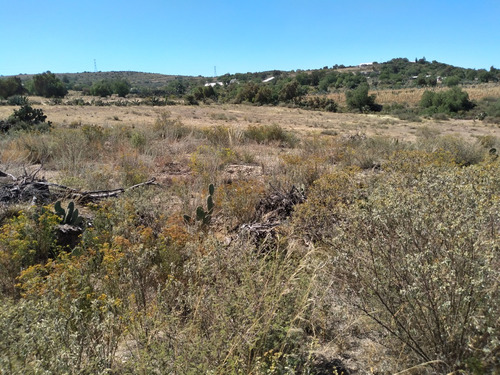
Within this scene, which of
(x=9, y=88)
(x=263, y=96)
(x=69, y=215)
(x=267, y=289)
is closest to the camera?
(x=267, y=289)

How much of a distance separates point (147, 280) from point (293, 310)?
1.42 m

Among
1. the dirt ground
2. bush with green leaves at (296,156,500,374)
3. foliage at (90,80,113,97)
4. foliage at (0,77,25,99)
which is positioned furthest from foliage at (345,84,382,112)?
bush with green leaves at (296,156,500,374)

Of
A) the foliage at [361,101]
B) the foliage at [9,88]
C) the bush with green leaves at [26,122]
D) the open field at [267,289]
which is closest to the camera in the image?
the open field at [267,289]

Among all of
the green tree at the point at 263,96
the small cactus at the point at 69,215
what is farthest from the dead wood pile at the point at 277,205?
the green tree at the point at 263,96

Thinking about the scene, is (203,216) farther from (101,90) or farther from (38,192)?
(101,90)

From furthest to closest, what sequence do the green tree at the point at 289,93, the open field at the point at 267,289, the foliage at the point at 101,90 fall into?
the foliage at the point at 101,90 < the green tree at the point at 289,93 < the open field at the point at 267,289

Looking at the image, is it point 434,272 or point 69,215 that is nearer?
point 434,272

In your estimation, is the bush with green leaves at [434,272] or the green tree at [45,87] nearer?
the bush with green leaves at [434,272]

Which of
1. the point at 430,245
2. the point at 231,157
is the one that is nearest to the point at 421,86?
the point at 231,157

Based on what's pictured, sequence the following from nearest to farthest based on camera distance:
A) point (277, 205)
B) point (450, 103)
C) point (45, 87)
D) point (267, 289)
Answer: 1. point (267, 289)
2. point (277, 205)
3. point (450, 103)
4. point (45, 87)

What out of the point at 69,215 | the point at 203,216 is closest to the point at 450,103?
the point at 203,216

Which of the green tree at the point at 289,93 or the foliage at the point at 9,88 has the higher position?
the foliage at the point at 9,88

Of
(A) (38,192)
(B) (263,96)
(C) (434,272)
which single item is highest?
(B) (263,96)

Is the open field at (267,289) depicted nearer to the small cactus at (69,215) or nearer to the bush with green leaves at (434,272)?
the bush with green leaves at (434,272)
